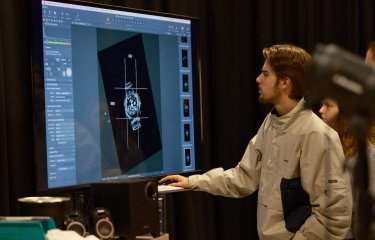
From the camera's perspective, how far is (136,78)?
2502 mm

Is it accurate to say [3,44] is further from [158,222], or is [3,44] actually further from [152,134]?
[158,222]

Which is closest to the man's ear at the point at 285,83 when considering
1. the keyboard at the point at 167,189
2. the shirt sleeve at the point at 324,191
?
the shirt sleeve at the point at 324,191

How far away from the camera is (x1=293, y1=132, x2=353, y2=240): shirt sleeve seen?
8.00 feet

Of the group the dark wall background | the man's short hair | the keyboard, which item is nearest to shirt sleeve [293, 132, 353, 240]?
the man's short hair

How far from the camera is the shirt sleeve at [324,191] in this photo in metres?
2.44

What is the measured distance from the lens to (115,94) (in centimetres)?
241

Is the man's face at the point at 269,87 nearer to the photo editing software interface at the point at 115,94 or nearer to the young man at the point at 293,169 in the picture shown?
the young man at the point at 293,169

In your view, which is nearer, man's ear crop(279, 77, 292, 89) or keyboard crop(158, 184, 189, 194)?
keyboard crop(158, 184, 189, 194)

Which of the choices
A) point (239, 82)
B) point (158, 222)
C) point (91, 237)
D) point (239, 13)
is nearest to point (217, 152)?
point (239, 82)

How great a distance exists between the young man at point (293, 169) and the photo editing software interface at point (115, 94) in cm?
20

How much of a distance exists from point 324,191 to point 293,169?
0.16 metres

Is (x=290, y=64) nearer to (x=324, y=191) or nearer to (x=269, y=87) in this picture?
(x=269, y=87)

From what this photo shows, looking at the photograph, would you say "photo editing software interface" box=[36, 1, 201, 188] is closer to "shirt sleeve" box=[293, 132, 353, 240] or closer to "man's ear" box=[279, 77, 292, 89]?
"man's ear" box=[279, 77, 292, 89]

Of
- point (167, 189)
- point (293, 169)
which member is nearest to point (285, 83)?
point (293, 169)
